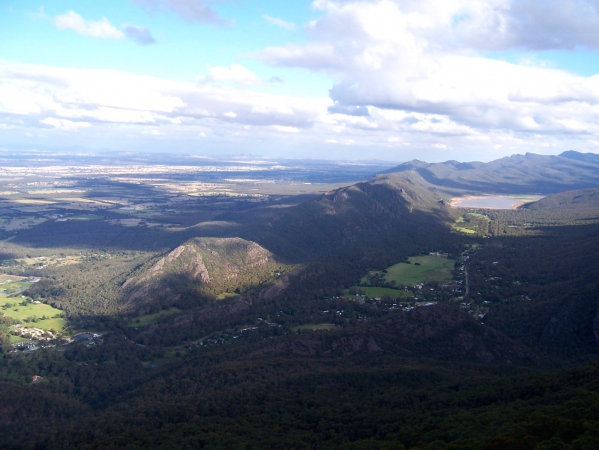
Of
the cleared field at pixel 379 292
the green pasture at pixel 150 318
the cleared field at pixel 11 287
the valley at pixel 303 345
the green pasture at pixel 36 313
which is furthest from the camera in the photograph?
the cleared field at pixel 11 287

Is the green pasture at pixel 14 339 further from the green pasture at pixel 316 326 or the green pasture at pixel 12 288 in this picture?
the green pasture at pixel 316 326

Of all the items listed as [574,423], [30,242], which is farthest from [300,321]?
[30,242]

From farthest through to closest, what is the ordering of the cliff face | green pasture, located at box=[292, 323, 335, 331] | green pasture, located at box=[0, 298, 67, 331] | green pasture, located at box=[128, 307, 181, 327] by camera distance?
the cliff face, green pasture, located at box=[128, 307, 181, 327], green pasture, located at box=[0, 298, 67, 331], green pasture, located at box=[292, 323, 335, 331]

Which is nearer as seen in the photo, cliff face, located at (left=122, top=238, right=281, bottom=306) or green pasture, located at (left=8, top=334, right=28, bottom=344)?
green pasture, located at (left=8, top=334, right=28, bottom=344)

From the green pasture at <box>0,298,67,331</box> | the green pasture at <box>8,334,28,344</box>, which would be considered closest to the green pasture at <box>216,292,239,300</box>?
the green pasture at <box>0,298,67,331</box>

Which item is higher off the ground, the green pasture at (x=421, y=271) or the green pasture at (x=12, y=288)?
the green pasture at (x=421, y=271)

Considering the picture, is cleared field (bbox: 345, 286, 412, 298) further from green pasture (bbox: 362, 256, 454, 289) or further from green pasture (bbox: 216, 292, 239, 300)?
green pasture (bbox: 216, 292, 239, 300)

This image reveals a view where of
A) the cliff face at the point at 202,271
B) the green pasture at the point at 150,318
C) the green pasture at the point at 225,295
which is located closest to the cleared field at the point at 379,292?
the cliff face at the point at 202,271
